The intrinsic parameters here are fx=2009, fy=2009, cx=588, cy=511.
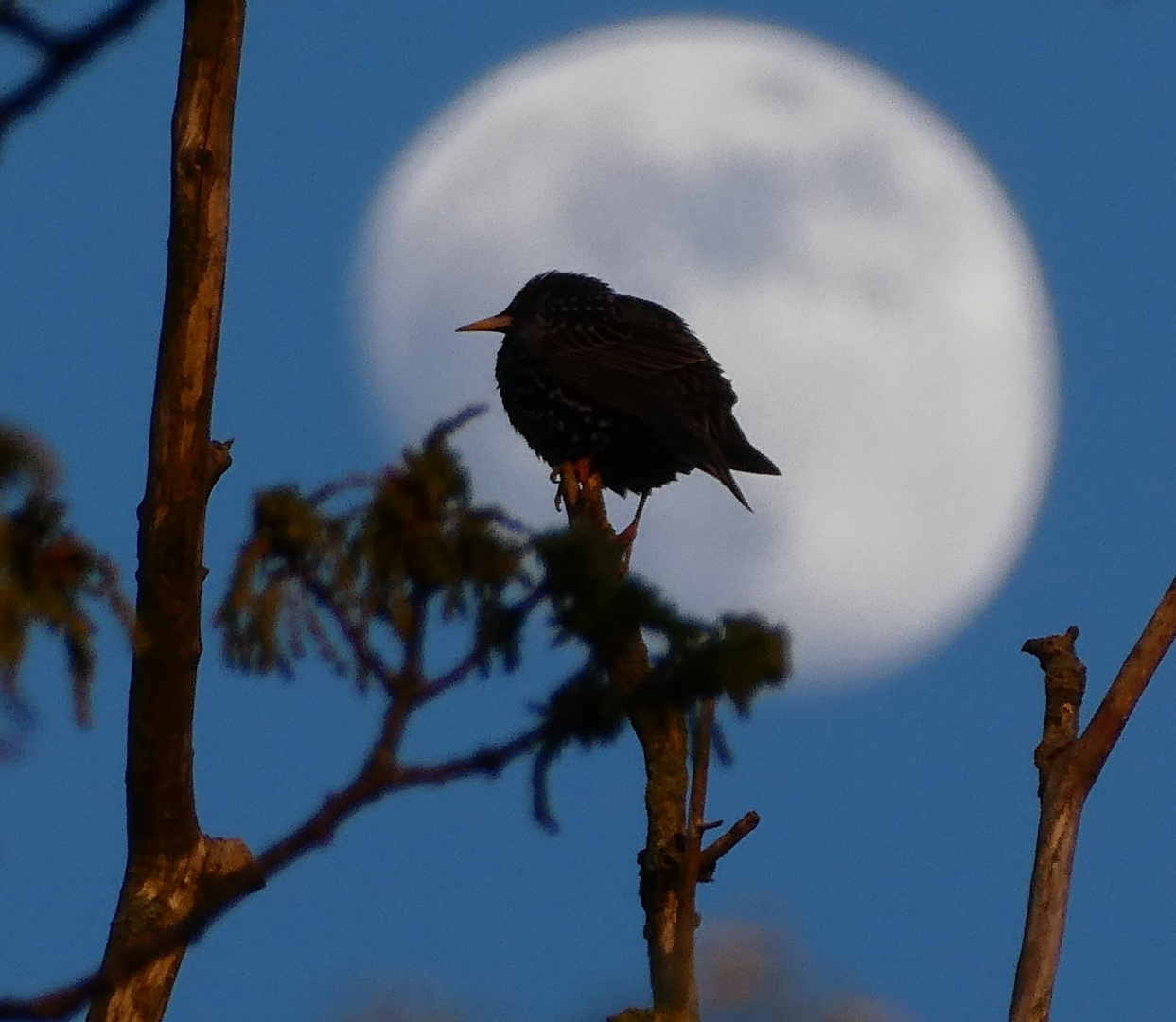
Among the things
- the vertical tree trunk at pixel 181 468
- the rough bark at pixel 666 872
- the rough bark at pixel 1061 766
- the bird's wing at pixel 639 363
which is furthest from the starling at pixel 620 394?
the vertical tree trunk at pixel 181 468

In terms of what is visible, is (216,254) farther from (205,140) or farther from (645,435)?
(645,435)

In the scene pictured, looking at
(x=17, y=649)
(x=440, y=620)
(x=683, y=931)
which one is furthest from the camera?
(x=683, y=931)

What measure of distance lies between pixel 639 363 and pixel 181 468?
5.14m

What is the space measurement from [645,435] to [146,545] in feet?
16.3

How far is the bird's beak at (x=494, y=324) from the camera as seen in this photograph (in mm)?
10469

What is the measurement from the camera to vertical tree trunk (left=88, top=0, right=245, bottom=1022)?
183 inches

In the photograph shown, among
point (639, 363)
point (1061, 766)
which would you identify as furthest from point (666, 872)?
point (639, 363)

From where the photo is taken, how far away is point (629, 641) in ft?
11.0

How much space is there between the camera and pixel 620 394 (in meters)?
9.41

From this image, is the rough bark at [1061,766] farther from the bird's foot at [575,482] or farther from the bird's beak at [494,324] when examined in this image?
the bird's beak at [494,324]

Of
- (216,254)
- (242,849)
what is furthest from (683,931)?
(216,254)

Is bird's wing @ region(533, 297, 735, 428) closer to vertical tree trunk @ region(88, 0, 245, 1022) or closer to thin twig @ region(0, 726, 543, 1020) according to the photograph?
vertical tree trunk @ region(88, 0, 245, 1022)

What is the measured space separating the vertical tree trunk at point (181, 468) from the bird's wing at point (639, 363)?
4610mm

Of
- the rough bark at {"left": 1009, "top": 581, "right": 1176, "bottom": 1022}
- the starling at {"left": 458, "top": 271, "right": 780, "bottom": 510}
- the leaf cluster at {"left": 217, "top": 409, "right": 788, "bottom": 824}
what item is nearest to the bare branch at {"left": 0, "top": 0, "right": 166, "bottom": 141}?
the leaf cluster at {"left": 217, "top": 409, "right": 788, "bottom": 824}
